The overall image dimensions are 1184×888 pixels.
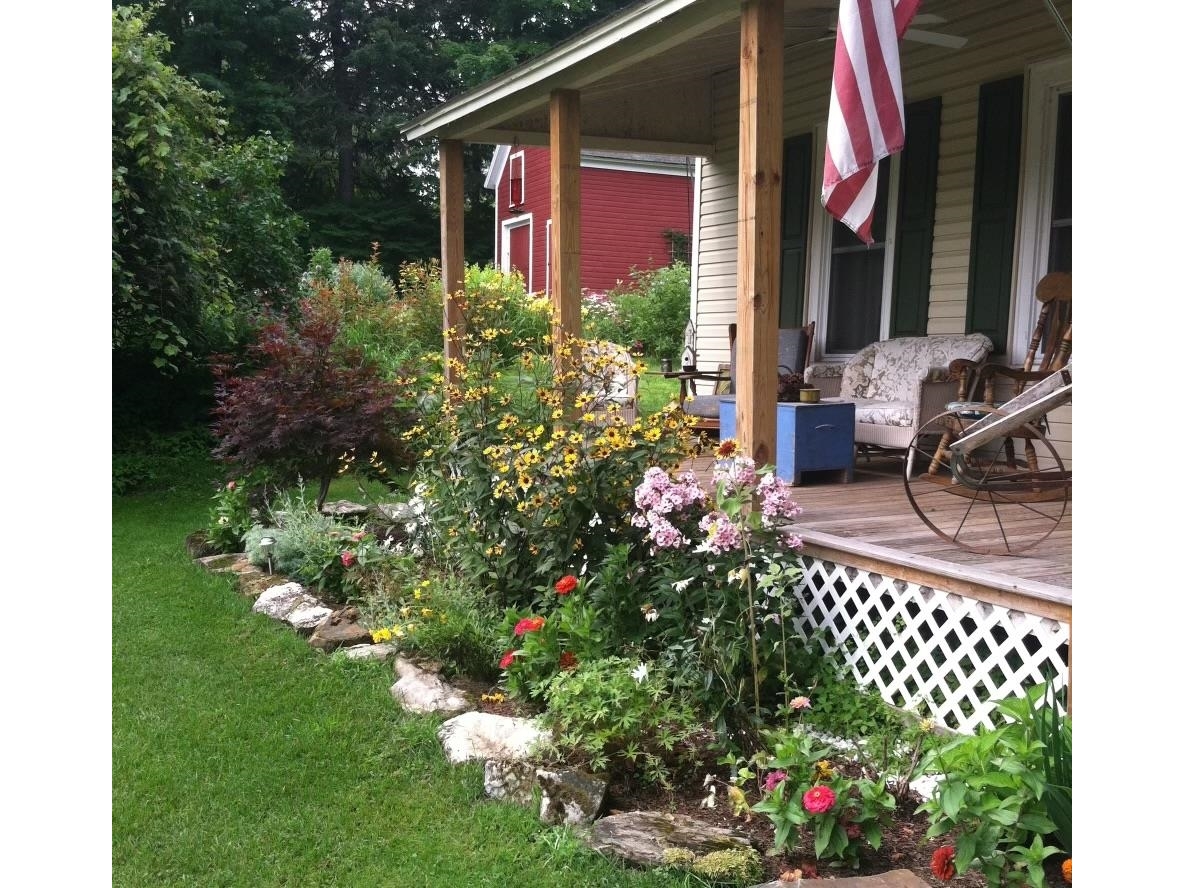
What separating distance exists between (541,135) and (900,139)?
451 centimetres

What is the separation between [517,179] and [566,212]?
634 inches

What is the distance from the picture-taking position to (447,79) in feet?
89.6

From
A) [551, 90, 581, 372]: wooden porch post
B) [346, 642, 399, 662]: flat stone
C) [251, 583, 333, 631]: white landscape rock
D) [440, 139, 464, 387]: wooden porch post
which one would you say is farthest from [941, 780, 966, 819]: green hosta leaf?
[440, 139, 464, 387]: wooden porch post

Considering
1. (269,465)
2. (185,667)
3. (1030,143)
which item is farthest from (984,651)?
(269,465)

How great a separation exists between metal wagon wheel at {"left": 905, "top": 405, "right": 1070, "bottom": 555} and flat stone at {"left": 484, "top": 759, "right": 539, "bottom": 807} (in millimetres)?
1665

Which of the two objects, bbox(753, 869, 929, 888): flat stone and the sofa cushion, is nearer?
bbox(753, 869, 929, 888): flat stone

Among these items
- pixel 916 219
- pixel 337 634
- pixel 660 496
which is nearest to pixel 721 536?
pixel 660 496

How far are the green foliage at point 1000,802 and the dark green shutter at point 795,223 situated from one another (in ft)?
17.7

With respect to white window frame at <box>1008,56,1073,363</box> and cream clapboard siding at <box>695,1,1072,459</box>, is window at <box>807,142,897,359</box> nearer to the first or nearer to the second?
cream clapboard siding at <box>695,1,1072,459</box>

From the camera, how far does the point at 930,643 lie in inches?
141

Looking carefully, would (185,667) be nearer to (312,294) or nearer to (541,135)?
(541,135)

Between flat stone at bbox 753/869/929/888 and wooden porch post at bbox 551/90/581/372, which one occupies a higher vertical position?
wooden porch post at bbox 551/90/581/372

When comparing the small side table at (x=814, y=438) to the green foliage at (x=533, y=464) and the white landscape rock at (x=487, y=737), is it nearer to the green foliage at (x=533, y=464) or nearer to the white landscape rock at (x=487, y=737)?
the green foliage at (x=533, y=464)

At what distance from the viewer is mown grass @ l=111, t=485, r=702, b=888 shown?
2.92 m
